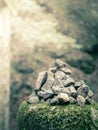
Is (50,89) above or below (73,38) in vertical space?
above

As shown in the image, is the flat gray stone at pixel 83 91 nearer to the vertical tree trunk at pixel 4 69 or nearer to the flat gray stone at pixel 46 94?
the flat gray stone at pixel 46 94

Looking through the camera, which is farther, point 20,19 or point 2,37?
point 20,19

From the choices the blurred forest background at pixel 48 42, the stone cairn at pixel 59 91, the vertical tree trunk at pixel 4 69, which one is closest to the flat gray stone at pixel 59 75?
the stone cairn at pixel 59 91

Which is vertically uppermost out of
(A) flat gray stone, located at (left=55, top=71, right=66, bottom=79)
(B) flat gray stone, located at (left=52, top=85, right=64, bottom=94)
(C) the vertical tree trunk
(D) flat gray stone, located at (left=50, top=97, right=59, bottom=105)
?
(A) flat gray stone, located at (left=55, top=71, right=66, bottom=79)

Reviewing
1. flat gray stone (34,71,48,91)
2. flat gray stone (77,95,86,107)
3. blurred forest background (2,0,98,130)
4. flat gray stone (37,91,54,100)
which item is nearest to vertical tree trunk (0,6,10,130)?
blurred forest background (2,0,98,130)

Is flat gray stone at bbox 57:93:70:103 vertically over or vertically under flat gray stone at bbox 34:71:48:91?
over

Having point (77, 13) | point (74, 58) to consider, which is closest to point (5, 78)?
point (74, 58)

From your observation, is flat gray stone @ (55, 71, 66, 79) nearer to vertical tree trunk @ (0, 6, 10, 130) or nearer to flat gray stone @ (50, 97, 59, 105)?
flat gray stone @ (50, 97, 59, 105)

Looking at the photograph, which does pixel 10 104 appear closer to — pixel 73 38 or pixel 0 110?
pixel 0 110
